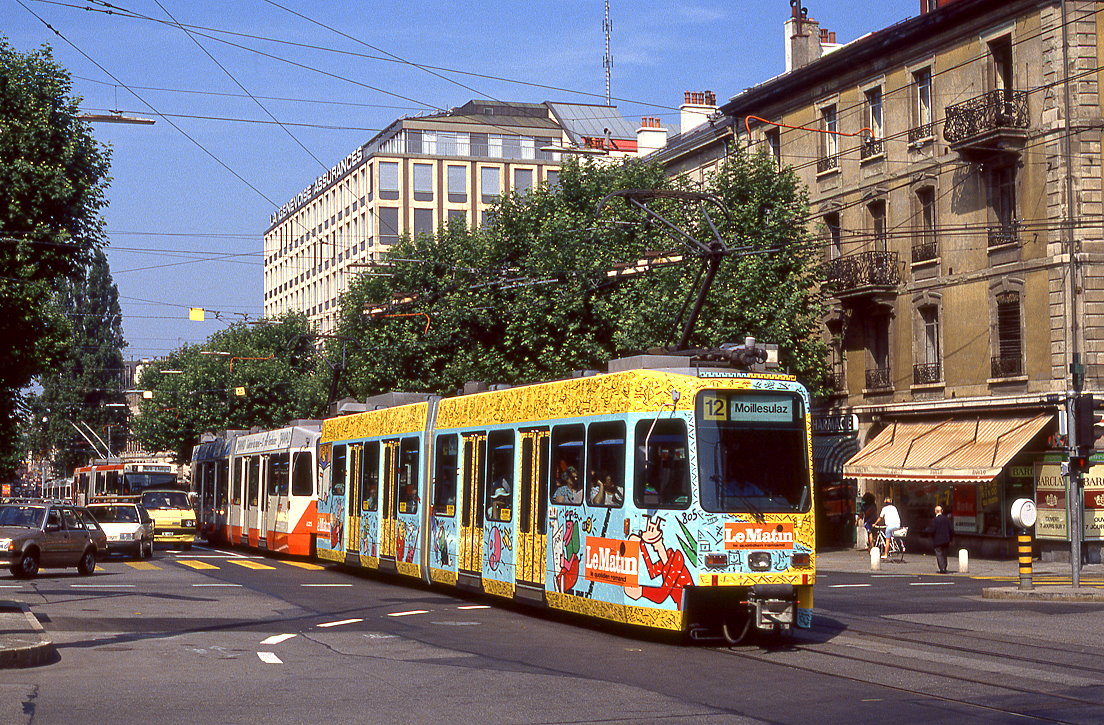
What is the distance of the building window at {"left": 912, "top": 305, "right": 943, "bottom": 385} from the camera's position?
37438mm

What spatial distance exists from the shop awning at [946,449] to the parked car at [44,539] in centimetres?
1939

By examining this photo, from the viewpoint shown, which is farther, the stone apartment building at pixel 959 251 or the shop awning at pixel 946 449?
the shop awning at pixel 946 449

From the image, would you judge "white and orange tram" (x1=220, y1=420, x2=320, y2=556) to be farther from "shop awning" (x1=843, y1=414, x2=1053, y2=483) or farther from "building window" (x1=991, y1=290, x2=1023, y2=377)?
"building window" (x1=991, y1=290, x2=1023, y2=377)

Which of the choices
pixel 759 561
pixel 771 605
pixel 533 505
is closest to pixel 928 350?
pixel 533 505

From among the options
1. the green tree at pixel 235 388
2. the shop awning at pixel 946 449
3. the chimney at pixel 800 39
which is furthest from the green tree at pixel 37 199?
the green tree at pixel 235 388

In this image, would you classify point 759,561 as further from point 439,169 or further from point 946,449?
point 439,169

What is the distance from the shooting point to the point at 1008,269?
34406mm

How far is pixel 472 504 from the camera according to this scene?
20.6 metres

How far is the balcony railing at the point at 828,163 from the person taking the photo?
41.8 m

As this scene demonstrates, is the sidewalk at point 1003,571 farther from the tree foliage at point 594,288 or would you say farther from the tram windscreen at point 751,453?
the tram windscreen at point 751,453

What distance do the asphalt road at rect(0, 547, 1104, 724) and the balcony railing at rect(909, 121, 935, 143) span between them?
18163mm

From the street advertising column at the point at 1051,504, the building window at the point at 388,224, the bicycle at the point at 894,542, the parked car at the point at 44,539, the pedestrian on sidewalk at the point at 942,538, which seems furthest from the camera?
the building window at the point at 388,224

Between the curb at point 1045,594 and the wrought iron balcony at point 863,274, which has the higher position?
the wrought iron balcony at point 863,274

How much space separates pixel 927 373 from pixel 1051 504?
18.2 feet
